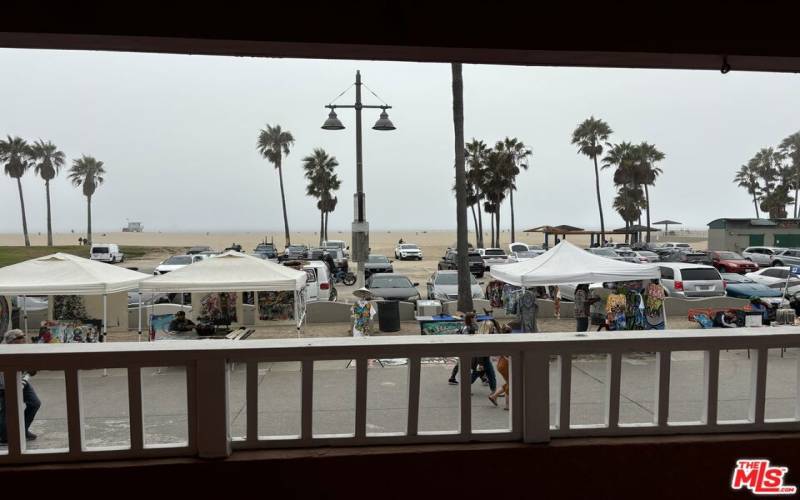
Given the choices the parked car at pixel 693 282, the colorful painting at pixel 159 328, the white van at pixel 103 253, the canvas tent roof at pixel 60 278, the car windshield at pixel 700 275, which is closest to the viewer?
the canvas tent roof at pixel 60 278

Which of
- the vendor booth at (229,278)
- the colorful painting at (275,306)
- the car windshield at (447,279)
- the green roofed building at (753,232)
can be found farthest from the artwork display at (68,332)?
the green roofed building at (753,232)

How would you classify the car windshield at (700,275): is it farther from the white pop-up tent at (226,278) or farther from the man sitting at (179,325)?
the man sitting at (179,325)

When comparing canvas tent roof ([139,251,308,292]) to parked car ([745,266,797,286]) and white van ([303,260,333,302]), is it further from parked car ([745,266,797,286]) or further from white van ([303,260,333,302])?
parked car ([745,266,797,286])

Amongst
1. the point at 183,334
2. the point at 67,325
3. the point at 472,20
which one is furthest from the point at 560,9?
the point at 67,325

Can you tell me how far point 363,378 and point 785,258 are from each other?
41.6 metres

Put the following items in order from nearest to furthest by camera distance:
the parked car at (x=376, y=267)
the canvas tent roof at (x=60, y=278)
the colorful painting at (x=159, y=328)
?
the canvas tent roof at (x=60, y=278) → the colorful painting at (x=159, y=328) → the parked car at (x=376, y=267)

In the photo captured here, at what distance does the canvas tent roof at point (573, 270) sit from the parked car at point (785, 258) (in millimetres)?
27424

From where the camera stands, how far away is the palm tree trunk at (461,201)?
55.4ft

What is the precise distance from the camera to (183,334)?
12164mm

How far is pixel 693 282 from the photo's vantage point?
1792cm

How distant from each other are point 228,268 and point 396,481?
966 centimetres

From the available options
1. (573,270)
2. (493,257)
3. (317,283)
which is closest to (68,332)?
(317,283)

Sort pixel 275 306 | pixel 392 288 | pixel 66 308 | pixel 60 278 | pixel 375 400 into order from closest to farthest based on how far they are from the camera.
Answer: pixel 375 400, pixel 60 278, pixel 66 308, pixel 275 306, pixel 392 288

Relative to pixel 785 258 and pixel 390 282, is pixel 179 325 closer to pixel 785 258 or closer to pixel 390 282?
pixel 390 282
